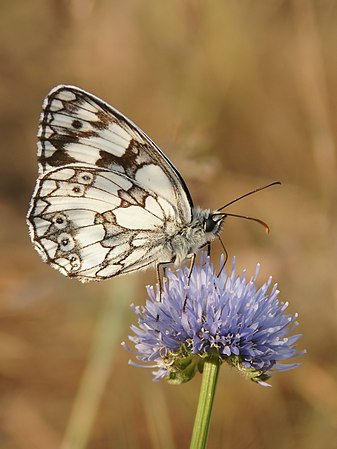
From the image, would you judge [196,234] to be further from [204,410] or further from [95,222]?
[204,410]

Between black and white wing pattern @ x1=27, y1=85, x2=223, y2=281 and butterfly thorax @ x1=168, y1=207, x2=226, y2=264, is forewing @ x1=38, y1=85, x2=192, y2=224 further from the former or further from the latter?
butterfly thorax @ x1=168, y1=207, x2=226, y2=264

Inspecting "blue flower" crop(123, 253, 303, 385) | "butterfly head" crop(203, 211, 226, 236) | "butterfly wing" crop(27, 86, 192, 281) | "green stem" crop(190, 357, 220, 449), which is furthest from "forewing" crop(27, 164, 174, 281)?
"green stem" crop(190, 357, 220, 449)

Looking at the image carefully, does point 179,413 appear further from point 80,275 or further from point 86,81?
point 86,81

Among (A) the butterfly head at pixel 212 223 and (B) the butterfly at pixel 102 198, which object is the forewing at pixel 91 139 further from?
(A) the butterfly head at pixel 212 223

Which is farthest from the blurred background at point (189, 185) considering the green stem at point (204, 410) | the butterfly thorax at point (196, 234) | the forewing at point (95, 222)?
the green stem at point (204, 410)

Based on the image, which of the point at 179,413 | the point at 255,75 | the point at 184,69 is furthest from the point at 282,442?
the point at 255,75

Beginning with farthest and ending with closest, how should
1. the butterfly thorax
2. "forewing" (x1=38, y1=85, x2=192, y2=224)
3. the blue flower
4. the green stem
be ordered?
1. "forewing" (x1=38, y1=85, x2=192, y2=224)
2. the butterfly thorax
3. the blue flower
4. the green stem

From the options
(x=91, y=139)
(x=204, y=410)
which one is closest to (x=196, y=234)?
(x=91, y=139)
